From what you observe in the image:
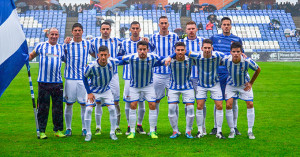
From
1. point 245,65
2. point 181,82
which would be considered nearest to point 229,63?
point 245,65

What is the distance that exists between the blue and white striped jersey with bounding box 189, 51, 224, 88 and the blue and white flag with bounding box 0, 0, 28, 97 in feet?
9.37

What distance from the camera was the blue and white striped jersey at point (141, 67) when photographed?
26.0ft

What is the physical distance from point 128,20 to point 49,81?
39592 millimetres

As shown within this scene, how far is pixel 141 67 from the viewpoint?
26.1ft

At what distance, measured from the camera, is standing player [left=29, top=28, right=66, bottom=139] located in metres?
8.11

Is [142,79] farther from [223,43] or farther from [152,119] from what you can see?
[223,43]

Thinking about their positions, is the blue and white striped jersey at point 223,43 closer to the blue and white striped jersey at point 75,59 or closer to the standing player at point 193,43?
the standing player at point 193,43

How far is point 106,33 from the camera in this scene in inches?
338

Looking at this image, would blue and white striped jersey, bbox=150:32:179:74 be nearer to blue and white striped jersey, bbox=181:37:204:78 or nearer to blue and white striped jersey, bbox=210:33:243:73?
blue and white striped jersey, bbox=181:37:204:78

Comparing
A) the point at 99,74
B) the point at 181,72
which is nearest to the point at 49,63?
the point at 99,74

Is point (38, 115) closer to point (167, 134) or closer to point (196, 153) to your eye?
point (167, 134)

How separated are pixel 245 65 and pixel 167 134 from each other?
6.34 feet

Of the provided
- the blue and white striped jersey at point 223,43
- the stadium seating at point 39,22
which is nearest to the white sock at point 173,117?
the blue and white striped jersey at point 223,43

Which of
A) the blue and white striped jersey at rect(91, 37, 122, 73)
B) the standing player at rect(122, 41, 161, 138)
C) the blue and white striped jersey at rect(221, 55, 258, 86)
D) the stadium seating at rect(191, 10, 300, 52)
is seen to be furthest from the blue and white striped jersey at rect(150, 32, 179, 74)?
the stadium seating at rect(191, 10, 300, 52)
